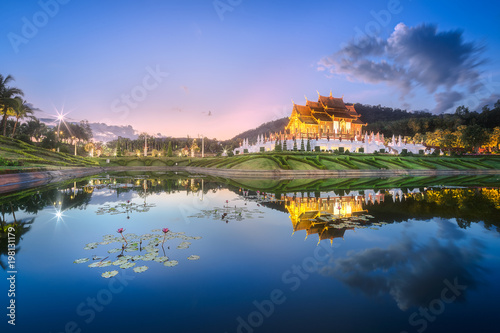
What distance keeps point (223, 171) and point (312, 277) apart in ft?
127

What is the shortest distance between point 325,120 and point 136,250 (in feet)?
216

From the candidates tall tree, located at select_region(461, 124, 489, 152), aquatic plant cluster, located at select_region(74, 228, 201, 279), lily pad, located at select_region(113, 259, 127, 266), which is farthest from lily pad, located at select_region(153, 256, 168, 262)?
tall tree, located at select_region(461, 124, 489, 152)

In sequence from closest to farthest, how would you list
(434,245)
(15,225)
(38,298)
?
(38,298)
(434,245)
(15,225)

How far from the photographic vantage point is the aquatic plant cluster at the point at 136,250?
722 cm

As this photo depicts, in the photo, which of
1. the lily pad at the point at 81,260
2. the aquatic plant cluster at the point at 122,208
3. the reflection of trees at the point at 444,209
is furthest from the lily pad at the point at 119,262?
the reflection of trees at the point at 444,209

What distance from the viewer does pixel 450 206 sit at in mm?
16078

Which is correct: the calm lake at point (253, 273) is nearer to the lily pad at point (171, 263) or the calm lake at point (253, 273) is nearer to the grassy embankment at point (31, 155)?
the lily pad at point (171, 263)

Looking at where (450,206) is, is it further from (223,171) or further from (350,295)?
(223,171)

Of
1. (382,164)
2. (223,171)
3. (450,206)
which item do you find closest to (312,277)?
(450,206)

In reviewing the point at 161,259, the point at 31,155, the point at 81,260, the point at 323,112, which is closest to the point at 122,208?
the point at 81,260

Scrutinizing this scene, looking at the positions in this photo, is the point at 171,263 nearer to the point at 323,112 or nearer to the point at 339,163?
the point at 339,163

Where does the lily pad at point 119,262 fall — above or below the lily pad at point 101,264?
above

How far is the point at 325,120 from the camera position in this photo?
69062 millimetres

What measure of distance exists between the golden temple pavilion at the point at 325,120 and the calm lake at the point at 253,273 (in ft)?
178
